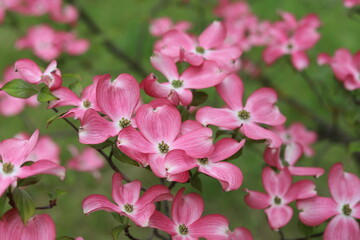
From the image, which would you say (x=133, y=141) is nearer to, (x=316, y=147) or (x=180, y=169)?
(x=180, y=169)

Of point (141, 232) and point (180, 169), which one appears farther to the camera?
point (141, 232)

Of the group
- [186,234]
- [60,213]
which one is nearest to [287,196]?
[186,234]

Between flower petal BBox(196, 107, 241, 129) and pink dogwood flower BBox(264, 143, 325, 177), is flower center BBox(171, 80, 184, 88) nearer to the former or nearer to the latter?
flower petal BBox(196, 107, 241, 129)

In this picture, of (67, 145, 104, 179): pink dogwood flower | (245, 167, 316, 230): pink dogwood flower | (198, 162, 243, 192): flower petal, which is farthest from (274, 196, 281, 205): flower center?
(67, 145, 104, 179): pink dogwood flower

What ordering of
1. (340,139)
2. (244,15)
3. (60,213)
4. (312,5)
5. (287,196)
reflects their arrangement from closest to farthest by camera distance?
(287,196)
(340,139)
(60,213)
(244,15)
(312,5)

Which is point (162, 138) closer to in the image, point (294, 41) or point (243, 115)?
point (243, 115)

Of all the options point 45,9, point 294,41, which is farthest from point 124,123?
point 45,9
